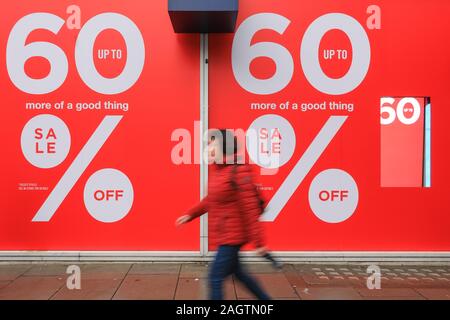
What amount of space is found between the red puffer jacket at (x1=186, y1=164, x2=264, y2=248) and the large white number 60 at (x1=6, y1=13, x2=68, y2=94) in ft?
12.3

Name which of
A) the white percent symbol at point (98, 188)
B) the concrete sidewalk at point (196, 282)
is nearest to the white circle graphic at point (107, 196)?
the white percent symbol at point (98, 188)

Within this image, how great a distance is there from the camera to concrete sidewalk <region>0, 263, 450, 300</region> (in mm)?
5504

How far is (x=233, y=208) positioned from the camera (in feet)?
13.6

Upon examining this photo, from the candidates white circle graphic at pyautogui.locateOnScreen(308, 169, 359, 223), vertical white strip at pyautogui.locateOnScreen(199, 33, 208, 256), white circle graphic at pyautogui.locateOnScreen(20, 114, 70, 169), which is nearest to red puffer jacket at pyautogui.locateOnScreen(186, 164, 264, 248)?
vertical white strip at pyautogui.locateOnScreen(199, 33, 208, 256)

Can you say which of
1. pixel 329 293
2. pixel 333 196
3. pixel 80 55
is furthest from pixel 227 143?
pixel 80 55

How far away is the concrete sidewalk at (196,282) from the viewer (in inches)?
217

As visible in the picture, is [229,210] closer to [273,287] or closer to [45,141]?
[273,287]

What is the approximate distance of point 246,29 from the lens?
22.4 ft

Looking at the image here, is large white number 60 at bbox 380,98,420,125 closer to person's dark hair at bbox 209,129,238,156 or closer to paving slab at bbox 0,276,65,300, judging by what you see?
person's dark hair at bbox 209,129,238,156

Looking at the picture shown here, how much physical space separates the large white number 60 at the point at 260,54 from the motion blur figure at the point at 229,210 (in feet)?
9.19

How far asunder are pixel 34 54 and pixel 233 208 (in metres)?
4.34

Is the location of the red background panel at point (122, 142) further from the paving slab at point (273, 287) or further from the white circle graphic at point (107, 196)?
the paving slab at point (273, 287)
